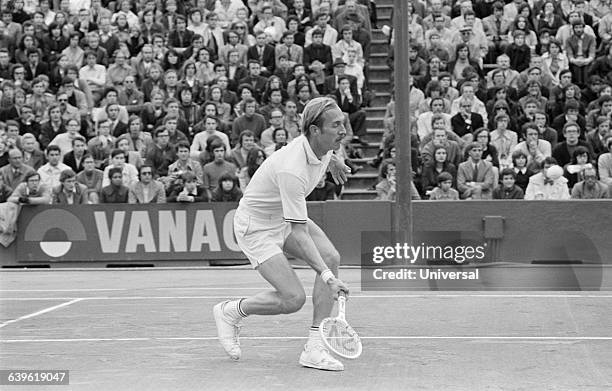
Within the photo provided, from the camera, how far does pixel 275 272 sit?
8305mm

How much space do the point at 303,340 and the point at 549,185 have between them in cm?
847

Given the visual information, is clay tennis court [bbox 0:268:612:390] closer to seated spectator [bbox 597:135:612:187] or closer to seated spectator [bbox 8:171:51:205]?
seated spectator [bbox 8:171:51:205]

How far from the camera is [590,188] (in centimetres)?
1722

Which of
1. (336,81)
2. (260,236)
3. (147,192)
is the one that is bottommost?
(147,192)

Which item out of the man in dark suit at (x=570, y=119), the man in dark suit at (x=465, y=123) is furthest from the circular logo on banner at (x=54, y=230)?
the man in dark suit at (x=570, y=119)

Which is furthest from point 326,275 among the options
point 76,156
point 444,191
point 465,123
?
point 76,156

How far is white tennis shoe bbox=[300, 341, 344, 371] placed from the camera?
324 inches

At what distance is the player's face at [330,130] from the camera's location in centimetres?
805

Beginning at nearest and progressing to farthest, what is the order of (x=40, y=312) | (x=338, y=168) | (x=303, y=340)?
(x=338, y=168) → (x=303, y=340) → (x=40, y=312)

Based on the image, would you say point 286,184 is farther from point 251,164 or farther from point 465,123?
point 465,123

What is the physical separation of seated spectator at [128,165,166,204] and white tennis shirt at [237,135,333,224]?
958 centimetres

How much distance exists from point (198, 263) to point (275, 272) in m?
9.41

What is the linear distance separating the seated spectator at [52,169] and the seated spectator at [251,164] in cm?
266

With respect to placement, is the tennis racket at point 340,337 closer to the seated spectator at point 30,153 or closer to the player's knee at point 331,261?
the player's knee at point 331,261
